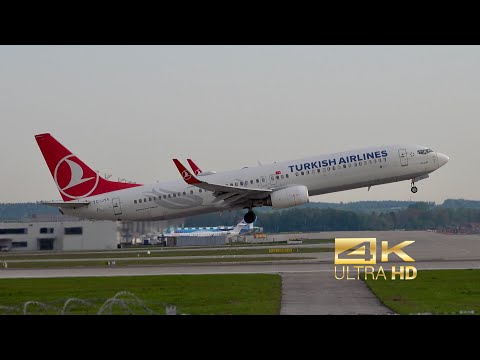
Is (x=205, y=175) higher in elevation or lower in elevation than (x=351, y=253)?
higher

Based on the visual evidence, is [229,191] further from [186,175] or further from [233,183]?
[186,175]

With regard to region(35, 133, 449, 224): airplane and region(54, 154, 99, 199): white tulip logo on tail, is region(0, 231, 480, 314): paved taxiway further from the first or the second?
region(54, 154, 99, 199): white tulip logo on tail

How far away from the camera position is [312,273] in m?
41.4

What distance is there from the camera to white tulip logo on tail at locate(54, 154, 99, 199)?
62.2m

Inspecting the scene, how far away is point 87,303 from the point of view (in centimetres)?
3023

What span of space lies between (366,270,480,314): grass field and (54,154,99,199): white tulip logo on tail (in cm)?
3014

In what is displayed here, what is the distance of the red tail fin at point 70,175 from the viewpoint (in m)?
62.3

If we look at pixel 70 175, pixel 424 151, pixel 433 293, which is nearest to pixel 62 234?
pixel 70 175

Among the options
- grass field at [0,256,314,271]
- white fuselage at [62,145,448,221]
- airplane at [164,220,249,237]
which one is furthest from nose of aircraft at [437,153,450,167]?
airplane at [164,220,249,237]

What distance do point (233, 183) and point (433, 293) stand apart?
3042cm

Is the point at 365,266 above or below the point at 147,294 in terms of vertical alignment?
above
